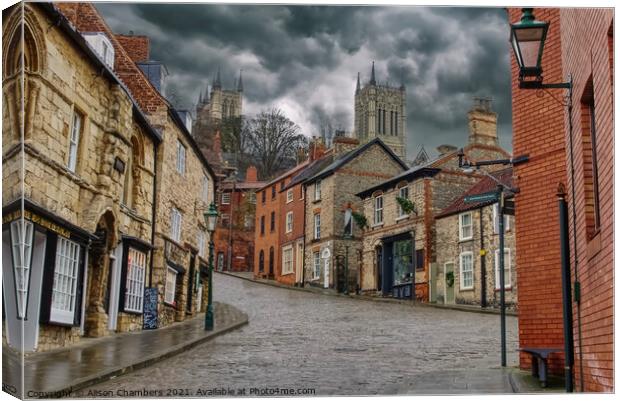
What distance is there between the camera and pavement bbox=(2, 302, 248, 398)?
302 inches

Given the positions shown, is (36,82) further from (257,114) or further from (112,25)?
(257,114)

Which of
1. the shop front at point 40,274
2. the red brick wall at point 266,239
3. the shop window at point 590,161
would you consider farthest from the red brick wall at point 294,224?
the shop window at point 590,161

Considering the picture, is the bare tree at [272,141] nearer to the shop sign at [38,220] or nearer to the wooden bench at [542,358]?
the shop sign at [38,220]

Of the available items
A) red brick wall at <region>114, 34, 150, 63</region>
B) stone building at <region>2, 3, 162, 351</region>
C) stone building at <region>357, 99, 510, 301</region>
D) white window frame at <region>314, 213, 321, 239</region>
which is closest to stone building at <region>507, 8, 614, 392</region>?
stone building at <region>357, 99, 510, 301</region>

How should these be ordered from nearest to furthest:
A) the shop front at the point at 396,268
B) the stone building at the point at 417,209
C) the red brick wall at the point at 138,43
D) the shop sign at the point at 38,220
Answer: the shop sign at the point at 38,220 → the red brick wall at the point at 138,43 → the stone building at the point at 417,209 → the shop front at the point at 396,268

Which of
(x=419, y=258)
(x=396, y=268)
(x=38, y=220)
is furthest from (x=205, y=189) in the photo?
(x=419, y=258)

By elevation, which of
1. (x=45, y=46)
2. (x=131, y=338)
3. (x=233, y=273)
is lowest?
(x=131, y=338)

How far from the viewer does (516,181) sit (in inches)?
403

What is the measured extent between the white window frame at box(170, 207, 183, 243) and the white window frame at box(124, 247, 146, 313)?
123cm

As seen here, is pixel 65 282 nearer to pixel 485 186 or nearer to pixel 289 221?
pixel 485 186

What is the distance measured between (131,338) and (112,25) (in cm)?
628

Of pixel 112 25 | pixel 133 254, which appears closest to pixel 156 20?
pixel 112 25

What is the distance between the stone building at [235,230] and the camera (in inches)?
657

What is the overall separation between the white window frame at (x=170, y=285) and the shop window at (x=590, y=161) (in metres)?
11.3
